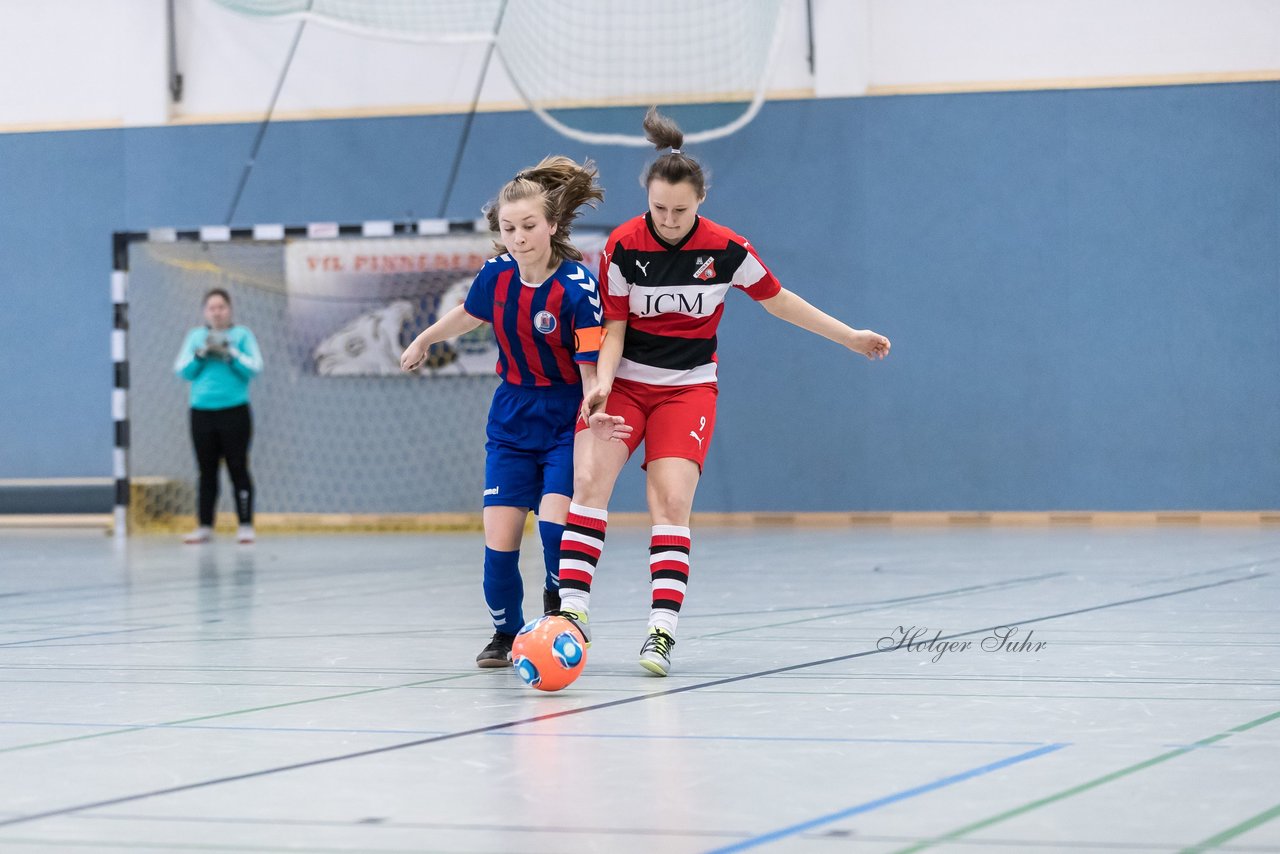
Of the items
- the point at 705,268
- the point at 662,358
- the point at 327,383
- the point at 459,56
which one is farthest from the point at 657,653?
the point at 459,56

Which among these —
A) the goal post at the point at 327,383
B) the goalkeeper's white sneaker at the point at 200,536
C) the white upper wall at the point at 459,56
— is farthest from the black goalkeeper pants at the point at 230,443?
the white upper wall at the point at 459,56

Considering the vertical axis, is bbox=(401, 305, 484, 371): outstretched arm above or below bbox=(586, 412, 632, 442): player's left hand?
above

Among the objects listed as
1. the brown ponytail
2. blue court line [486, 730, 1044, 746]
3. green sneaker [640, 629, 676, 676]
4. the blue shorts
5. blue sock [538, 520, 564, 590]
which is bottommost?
green sneaker [640, 629, 676, 676]

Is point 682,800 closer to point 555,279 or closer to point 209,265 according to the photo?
point 555,279

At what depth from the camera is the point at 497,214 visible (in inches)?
179

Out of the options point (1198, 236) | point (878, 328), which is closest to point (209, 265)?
point (878, 328)

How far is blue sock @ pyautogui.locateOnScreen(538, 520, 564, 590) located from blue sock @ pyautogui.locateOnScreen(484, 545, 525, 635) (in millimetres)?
105

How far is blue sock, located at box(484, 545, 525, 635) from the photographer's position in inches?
179

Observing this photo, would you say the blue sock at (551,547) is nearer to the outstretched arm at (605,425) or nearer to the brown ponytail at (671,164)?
the outstretched arm at (605,425)

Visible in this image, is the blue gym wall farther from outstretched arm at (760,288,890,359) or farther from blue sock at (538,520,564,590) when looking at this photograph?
blue sock at (538,520,564,590)

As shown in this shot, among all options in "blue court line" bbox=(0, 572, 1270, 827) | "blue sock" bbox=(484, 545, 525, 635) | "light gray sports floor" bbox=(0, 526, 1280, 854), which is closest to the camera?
"light gray sports floor" bbox=(0, 526, 1280, 854)

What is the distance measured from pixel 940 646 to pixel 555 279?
5.08 feet

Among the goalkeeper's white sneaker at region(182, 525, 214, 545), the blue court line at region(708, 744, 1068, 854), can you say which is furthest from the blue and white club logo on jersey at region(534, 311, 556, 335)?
the goalkeeper's white sneaker at region(182, 525, 214, 545)

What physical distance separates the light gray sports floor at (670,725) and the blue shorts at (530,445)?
1.68 ft
